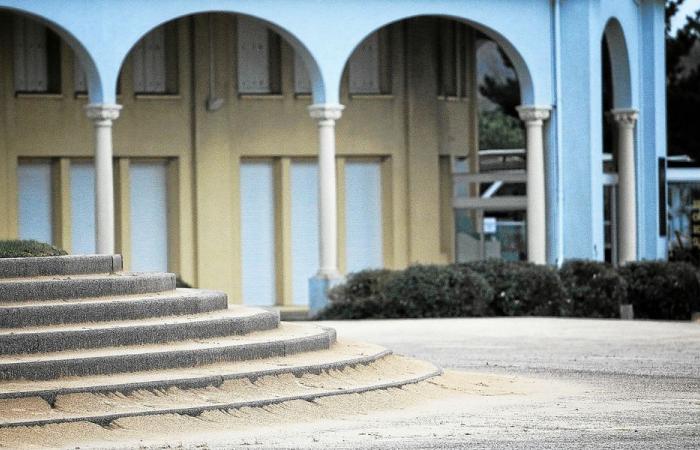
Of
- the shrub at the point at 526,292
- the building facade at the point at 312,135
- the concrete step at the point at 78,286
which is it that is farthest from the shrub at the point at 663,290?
the concrete step at the point at 78,286

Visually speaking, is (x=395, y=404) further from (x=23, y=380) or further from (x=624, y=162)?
(x=624, y=162)

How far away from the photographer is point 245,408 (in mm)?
11930

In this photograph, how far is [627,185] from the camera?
30531mm

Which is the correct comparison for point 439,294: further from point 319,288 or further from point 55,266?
point 55,266

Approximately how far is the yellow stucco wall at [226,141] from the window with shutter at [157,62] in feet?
0.56

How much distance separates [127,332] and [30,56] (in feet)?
53.5

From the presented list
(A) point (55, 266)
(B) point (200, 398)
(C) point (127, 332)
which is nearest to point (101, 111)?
(A) point (55, 266)

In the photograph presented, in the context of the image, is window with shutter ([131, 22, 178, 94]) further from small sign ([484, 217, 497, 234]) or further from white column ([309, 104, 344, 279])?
small sign ([484, 217, 497, 234])

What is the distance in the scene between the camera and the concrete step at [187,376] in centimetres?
1159

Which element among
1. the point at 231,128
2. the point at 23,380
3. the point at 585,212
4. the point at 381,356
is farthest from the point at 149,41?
the point at 23,380

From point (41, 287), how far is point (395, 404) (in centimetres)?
293

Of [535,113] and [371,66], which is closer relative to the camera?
[535,113]

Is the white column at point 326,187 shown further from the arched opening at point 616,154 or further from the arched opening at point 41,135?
the arched opening at point 616,154

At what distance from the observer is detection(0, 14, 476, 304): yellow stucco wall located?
28234mm
